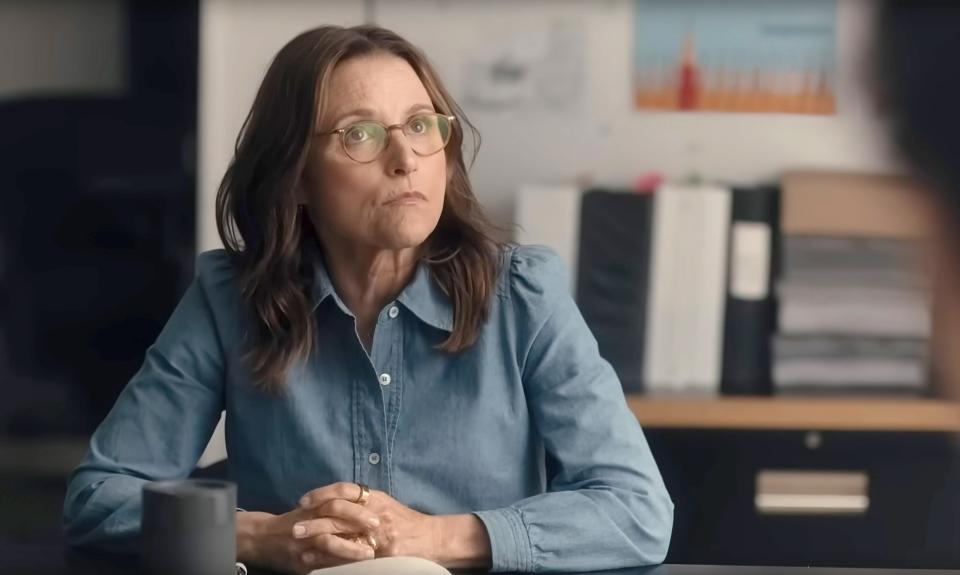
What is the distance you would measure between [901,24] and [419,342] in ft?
7.15

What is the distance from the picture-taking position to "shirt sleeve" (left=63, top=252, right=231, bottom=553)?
1611 mm

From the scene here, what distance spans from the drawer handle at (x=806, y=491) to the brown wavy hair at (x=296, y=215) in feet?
5.51

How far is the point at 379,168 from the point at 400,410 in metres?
0.28

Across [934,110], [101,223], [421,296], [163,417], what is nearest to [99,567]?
[163,417]

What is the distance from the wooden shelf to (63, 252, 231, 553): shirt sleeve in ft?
4.96

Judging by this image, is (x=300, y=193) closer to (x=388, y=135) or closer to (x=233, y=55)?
(x=388, y=135)

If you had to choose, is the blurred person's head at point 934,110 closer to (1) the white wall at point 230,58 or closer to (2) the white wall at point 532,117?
(2) the white wall at point 532,117

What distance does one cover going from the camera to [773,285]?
321cm

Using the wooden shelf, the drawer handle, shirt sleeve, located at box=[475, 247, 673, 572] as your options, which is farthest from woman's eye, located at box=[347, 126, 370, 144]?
the drawer handle

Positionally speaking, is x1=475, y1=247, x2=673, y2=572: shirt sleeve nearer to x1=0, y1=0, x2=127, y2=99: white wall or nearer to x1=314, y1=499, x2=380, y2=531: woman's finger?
x1=314, y1=499, x2=380, y2=531: woman's finger

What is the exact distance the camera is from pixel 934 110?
3418 millimetres

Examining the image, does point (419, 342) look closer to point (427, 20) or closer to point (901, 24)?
point (427, 20)

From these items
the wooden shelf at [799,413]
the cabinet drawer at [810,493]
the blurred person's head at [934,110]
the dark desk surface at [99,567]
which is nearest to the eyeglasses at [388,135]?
the dark desk surface at [99,567]

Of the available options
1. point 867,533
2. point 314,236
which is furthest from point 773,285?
point 314,236
